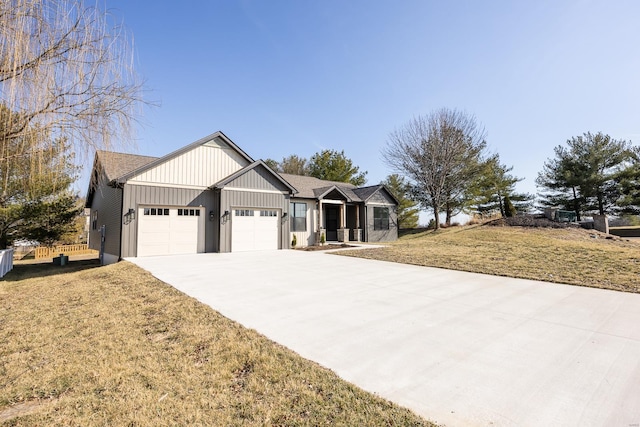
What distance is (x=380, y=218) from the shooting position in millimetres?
21094

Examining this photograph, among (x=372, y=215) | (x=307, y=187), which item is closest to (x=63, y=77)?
(x=307, y=187)

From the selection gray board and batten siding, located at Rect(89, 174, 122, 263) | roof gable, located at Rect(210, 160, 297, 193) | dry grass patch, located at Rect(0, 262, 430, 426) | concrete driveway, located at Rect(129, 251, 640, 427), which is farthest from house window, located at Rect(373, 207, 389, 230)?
dry grass patch, located at Rect(0, 262, 430, 426)

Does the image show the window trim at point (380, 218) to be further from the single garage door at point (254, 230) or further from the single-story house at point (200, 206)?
the single garage door at point (254, 230)

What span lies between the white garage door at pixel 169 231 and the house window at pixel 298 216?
17.3ft

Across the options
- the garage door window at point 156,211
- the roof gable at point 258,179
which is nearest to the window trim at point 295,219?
the roof gable at point 258,179

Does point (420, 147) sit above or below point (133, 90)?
above

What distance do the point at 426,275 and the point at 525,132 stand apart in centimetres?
1102

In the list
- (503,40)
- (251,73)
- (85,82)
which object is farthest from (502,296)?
(251,73)

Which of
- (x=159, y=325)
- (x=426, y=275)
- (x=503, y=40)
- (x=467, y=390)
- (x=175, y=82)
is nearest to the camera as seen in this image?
(x=467, y=390)

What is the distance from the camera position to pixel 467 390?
250 cm

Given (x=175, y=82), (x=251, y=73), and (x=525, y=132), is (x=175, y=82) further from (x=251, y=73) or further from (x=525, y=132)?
(x=525, y=132)

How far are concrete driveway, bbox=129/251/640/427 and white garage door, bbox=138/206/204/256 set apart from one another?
217 inches

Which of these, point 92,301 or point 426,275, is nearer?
point 92,301

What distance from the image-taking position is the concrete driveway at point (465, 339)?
233 centimetres
